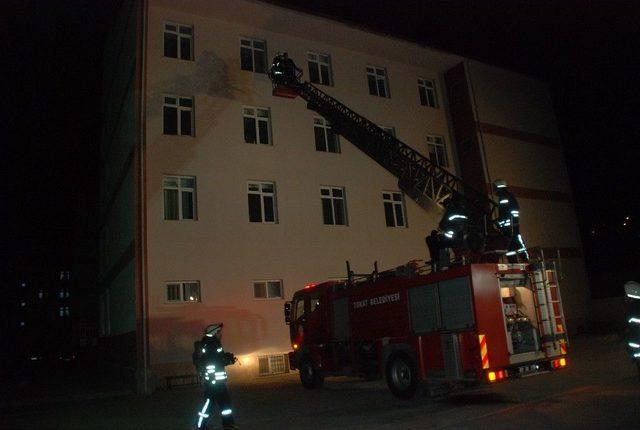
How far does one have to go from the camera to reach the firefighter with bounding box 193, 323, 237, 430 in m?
7.07

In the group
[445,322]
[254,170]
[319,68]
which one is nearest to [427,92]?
[319,68]

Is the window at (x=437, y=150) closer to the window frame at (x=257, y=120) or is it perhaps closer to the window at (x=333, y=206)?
the window at (x=333, y=206)

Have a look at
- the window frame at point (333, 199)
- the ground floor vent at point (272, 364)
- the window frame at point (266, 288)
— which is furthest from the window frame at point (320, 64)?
the ground floor vent at point (272, 364)

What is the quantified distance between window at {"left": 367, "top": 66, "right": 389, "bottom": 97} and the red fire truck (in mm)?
11956

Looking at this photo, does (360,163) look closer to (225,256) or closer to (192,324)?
(225,256)

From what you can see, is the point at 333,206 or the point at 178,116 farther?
the point at 333,206

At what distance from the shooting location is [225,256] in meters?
15.8

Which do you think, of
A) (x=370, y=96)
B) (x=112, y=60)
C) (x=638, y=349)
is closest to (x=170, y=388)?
(x=638, y=349)

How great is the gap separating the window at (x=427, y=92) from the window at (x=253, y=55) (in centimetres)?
745

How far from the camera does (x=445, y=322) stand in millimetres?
8727

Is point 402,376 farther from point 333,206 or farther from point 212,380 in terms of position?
point 333,206

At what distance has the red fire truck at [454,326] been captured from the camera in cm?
809

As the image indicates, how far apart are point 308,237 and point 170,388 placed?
6464mm

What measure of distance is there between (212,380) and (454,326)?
4097mm
